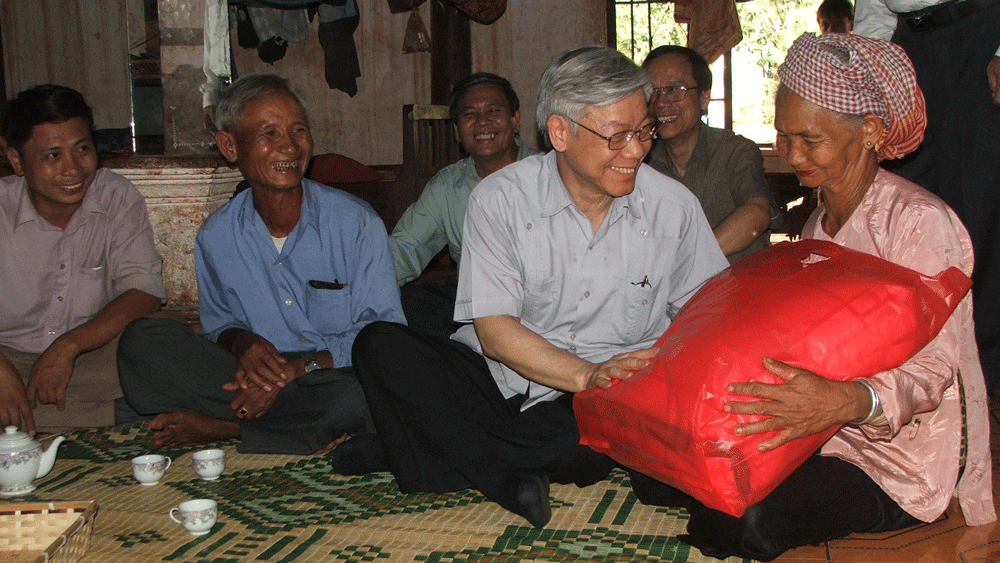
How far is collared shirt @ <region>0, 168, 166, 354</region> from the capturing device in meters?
3.21

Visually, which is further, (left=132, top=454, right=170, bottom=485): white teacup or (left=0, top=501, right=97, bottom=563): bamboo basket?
(left=132, top=454, right=170, bottom=485): white teacup

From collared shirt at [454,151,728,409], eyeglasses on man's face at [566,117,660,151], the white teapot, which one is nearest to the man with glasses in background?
collared shirt at [454,151,728,409]

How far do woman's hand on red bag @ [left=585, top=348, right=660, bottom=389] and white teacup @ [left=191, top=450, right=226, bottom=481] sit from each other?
129cm

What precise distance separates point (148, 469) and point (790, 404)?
1873 millimetres

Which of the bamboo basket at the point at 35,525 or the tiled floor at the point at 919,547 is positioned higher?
A: the bamboo basket at the point at 35,525

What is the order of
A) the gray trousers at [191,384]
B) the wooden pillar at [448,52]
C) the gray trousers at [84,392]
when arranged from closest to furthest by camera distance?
1. the gray trousers at [191,384]
2. the gray trousers at [84,392]
3. the wooden pillar at [448,52]

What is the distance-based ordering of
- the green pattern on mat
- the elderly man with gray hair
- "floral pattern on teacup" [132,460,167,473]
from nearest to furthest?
the green pattern on mat → the elderly man with gray hair → "floral pattern on teacup" [132,460,167,473]

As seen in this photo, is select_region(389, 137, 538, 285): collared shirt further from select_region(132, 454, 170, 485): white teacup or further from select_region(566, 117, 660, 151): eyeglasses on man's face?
select_region(566, 117, 660, 151): eyeglasses on man's face

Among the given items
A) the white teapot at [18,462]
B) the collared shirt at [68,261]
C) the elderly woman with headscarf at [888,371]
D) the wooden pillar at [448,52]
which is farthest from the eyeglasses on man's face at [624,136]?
the wooden pillar at [448,52]

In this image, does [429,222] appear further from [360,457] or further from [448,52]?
[448,52]

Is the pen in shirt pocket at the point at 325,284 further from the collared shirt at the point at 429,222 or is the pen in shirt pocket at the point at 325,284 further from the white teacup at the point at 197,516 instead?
the white teacup at the point at 197,516

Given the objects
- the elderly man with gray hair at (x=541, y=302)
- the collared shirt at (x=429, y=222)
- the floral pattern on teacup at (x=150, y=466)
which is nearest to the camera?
the elderly man with gray hair at (x=541, y=302)

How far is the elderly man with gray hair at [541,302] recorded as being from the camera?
7.64ft

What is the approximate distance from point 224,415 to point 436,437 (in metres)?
1.08
